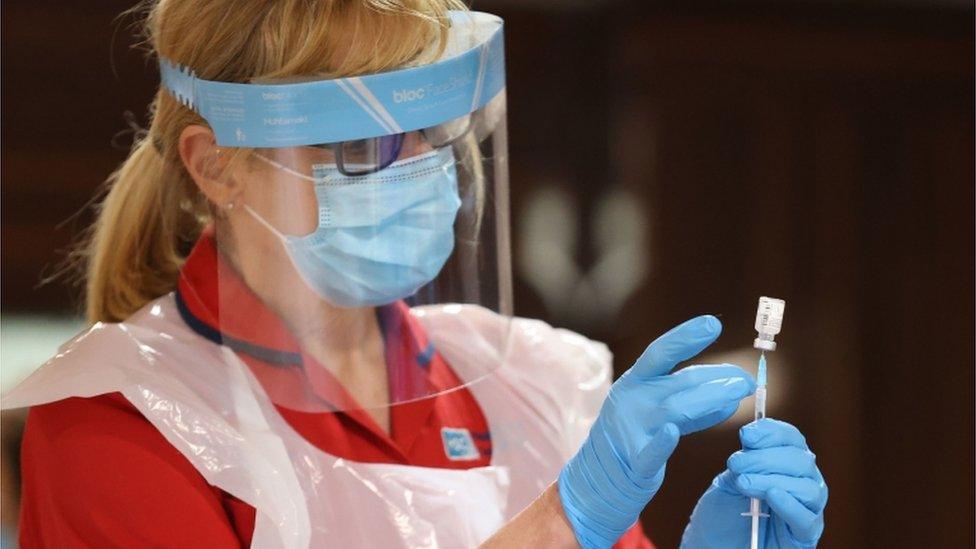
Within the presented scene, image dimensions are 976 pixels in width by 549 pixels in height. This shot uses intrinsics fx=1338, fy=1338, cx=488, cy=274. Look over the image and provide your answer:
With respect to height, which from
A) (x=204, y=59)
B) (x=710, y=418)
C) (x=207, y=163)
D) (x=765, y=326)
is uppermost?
(x=204, y=59)

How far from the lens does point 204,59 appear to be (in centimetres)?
157

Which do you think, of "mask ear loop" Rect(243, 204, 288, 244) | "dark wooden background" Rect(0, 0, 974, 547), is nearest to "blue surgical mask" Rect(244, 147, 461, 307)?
"mask ear loop" Rect(243, 204, 288, 244)


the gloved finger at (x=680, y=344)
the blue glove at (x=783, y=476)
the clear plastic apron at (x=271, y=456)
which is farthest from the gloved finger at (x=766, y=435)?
the clear plastic apron at (x=271, y=456)

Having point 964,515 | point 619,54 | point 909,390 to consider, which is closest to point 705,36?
point 619,54

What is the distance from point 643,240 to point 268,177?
1.71 m

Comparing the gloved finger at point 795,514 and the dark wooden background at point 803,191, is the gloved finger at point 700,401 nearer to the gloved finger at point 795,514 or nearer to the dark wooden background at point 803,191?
the gloved finger at point 795,514

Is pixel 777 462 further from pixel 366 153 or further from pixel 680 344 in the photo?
pixel 366 153

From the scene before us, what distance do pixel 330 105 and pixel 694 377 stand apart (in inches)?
19.9

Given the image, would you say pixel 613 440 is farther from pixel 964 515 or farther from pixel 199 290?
pixel 964 515

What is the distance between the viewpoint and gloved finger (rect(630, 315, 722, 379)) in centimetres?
135

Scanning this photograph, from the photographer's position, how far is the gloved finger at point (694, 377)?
1.38 m

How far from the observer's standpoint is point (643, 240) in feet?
10.4

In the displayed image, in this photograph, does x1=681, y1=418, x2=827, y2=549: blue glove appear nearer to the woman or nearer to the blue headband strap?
the woman

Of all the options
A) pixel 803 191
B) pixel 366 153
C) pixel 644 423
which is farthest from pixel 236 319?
pixel 803 191
